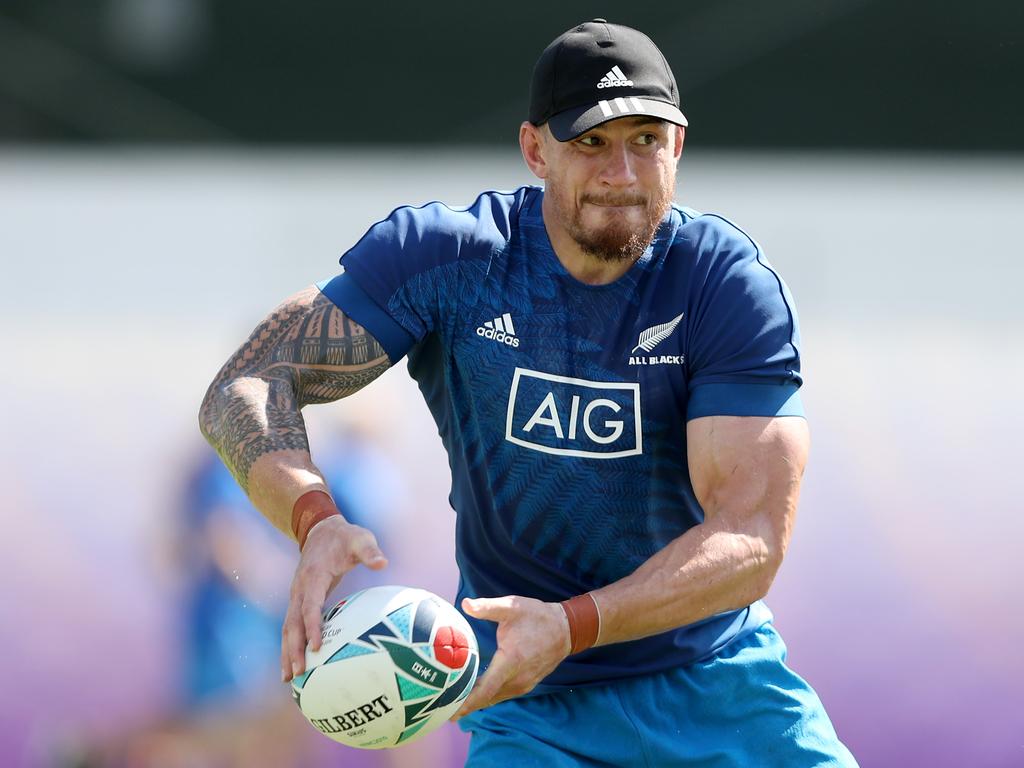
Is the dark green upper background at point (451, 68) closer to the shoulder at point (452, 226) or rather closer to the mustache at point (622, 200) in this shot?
the shoulder at point (452, 226)

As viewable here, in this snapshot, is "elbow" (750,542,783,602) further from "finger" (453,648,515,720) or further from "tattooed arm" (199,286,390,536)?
"tattooed arm" (199,286,390,536)

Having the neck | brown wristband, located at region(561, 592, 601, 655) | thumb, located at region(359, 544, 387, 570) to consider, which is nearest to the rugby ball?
thumb, located at region(359, 544, 387, 570)

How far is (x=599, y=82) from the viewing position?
3.66 metres

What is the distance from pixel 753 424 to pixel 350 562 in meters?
0.98

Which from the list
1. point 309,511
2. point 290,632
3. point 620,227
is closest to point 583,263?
point 620,227

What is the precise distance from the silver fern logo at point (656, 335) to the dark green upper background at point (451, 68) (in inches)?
345

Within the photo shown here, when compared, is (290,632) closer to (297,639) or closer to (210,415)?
(297,639)

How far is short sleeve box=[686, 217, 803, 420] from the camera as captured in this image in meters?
3.52

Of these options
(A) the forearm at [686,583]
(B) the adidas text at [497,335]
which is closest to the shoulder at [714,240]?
(B) the adidas text at [497,335]

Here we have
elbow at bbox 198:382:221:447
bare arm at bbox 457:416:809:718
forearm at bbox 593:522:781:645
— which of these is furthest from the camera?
elbow at bbox 198:382:221:447

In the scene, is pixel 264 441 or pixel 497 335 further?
pixel 497 335

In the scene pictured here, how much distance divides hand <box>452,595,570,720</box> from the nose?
1.07 metres

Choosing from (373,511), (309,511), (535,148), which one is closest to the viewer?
(309,511)

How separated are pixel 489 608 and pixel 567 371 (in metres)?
0.88
